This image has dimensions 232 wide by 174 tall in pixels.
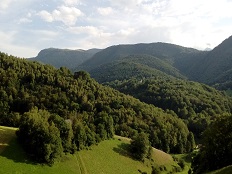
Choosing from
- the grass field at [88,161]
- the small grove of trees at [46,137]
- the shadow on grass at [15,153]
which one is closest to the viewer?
the grass field at [88,161]

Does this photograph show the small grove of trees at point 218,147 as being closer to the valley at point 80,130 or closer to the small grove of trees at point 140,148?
the valley at point 80,130

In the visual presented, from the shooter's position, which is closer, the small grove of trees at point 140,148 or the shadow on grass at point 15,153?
the shadow on grass at point 15,153

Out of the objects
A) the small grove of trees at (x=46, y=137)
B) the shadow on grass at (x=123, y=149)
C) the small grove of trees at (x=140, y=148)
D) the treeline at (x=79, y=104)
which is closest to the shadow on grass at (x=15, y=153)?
the small grove of trees at (x=46, y=137)

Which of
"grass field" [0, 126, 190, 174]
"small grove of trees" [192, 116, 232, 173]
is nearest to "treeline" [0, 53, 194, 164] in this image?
"grass field" [0, 126, 190, 174]

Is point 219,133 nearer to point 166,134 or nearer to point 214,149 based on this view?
point 214,149

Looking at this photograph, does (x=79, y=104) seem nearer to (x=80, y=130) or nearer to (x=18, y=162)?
(x=80, y=130)

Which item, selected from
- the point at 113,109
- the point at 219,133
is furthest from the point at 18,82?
the point at 219,133

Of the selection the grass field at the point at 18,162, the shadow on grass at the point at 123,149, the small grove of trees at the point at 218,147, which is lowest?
the shadow on grass at the point at 123,149

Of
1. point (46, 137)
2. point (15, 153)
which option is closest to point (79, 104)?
point (46, 137)
